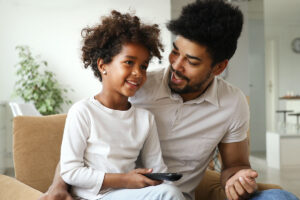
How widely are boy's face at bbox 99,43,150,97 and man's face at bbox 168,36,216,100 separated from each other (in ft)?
0.54

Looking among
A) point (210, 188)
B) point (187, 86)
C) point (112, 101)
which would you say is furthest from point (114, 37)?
point (210, 188)

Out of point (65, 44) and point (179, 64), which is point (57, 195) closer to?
point (179, 64)

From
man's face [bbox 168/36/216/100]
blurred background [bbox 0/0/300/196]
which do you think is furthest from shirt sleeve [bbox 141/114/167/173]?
blurred background [bbox 0/0/300/196]

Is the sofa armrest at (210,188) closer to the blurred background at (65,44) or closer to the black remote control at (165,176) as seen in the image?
the black remote control at (165,176)

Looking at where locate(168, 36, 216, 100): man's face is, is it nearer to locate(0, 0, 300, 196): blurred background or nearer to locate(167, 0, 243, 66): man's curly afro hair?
locate(167, 0, 243, 66): man's curly afro hair

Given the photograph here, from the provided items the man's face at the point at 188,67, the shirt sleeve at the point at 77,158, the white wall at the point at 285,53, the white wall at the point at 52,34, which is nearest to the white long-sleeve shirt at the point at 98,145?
the shirt sleeve at the point at 77,158

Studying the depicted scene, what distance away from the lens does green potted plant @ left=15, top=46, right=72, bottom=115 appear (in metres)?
4.82

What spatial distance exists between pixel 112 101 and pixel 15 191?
47 centimetres

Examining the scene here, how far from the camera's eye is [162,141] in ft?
5.04

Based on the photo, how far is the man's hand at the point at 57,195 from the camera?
1.19 m

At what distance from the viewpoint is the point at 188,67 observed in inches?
59.0

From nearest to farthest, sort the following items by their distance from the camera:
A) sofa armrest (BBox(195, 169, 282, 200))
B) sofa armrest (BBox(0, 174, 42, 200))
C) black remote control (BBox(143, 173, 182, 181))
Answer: black remote control (BBox(143, 173, 182, 181))
sofa armrest (BBox(0, 174, 42, 200))
sofa armrest (BBox(195, 169, 282, 200))

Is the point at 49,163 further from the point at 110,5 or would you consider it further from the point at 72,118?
the point at 110,5

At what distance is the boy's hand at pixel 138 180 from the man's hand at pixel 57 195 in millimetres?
197
